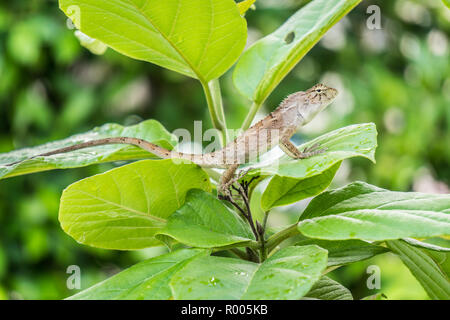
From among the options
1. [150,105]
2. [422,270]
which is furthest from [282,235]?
[150,105]

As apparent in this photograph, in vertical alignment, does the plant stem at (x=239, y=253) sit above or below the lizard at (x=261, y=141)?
below

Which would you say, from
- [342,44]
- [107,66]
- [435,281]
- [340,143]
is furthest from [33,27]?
[435,281]

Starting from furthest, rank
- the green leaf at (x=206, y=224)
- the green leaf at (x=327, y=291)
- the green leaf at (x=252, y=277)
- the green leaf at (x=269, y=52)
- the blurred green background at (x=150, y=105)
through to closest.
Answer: the blurred green background at (x=150, y=105) < the green leaf at (x=269, y=52) < the green leaf at (x=327, y=291) < the green leaf at (x=206, y=224) < the green leaf at (x=252, y=277)

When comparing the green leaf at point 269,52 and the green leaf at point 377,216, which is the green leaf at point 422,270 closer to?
the green leaf at point 377,216

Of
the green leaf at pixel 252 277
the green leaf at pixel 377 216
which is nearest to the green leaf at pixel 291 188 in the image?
the green leaf at pixel 377 216

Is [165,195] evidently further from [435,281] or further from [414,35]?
[414,35]

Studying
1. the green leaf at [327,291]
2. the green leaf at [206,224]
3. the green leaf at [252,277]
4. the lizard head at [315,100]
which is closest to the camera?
the green leaf at [252,277]

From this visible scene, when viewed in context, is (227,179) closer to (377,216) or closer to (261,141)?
(261,141)
